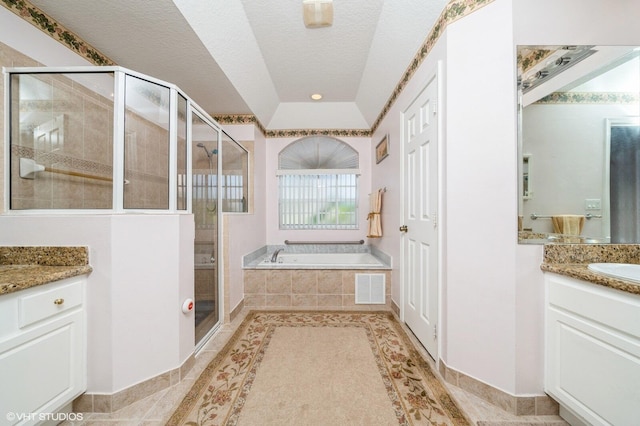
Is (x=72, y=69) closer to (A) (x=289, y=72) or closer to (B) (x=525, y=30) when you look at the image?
(A) (x=289, y=72)

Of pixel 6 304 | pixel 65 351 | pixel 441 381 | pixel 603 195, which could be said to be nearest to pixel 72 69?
pixel 6 304

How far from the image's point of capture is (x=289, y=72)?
2705 mm

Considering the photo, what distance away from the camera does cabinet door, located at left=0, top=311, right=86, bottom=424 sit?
3.21ft

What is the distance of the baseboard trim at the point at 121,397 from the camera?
131cm

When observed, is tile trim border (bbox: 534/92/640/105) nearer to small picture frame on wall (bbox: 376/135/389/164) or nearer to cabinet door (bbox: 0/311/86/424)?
small picture frame on wall (bbox: 376/135/389/164)

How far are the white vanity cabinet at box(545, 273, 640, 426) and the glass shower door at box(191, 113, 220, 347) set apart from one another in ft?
7.34

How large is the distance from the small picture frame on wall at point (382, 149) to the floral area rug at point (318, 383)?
190 cm

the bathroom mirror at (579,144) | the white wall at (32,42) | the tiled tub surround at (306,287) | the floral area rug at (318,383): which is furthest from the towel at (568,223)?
the white wall at (32,42)

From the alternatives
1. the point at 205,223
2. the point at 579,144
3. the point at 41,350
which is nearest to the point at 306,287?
the point at 205,223

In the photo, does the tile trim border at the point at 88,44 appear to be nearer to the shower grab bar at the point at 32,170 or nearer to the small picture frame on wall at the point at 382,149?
the small picture frame on wall at the point at 382,149

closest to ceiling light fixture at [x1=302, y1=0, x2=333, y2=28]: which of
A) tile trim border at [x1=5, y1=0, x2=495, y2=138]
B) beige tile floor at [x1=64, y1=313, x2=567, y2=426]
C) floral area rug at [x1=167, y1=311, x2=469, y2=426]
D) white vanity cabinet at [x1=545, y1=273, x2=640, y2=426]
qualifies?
tile trim border at [x1=5, y1=0, x2=495, y2=138]

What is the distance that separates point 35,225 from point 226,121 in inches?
85.4

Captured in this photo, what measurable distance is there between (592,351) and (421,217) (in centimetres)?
113

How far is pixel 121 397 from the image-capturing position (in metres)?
1.34
